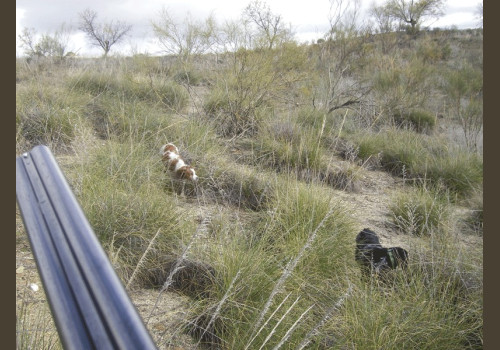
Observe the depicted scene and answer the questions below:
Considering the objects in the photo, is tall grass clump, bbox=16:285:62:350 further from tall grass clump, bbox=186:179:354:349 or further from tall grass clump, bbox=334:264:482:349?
tall grass clump, bbox=334:264:482:349

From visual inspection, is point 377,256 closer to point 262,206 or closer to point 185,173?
point 262,206

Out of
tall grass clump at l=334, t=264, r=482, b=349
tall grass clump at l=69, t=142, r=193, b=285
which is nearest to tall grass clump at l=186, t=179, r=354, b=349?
tall grass clump at l=334, t=264, r=482, b=349

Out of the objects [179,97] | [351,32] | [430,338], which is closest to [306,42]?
[351,32]

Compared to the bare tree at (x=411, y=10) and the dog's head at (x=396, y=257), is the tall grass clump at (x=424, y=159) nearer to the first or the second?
the dog's head at (x=396, y=257)

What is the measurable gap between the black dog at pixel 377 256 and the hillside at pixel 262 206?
0.11 metres

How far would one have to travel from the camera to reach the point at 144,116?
6.29m

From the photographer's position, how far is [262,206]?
14.8 ft

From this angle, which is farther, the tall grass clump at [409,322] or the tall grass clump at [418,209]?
the tall grass clump at [418,209]

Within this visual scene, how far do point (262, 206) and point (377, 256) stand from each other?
54.8 inches

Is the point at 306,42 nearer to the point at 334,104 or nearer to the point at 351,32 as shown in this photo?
the point at 351,32

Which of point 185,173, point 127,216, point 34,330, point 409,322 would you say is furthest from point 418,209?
point 34,330

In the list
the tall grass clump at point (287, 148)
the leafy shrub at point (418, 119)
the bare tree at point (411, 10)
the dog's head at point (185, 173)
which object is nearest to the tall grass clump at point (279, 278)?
the dog's head at point (185, 173)

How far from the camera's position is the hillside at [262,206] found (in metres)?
2.46

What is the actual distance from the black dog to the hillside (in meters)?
0.11
